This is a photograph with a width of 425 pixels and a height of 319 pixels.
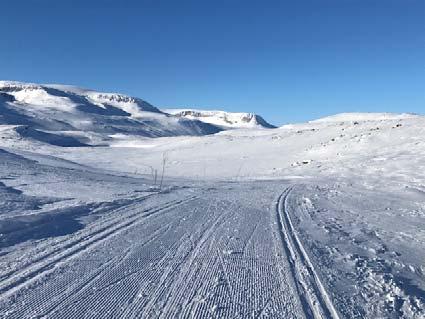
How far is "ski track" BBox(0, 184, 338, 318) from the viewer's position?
23.9 ft

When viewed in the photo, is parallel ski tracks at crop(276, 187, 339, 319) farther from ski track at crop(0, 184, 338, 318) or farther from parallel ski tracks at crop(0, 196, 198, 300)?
parallel ski tracks at crop(0, 196, 198, 300)

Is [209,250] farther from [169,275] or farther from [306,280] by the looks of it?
[306,280]

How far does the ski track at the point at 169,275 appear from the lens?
727 centimetres

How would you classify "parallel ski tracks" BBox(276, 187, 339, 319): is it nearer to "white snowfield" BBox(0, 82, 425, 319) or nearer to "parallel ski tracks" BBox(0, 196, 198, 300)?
"white snowfield" BBox(0, 82, 425, 319)

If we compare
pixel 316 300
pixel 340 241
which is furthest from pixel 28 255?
pixel 340 241

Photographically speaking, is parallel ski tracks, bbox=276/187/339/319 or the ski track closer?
the ski track

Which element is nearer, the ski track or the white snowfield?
the ski track

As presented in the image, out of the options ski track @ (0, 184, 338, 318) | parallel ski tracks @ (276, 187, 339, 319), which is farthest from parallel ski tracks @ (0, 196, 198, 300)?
parallel ski tracks @ (276, 187, 339, 319)

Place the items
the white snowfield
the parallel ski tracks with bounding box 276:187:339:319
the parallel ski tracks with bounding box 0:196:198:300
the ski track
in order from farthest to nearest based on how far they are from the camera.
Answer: the parallel ski tracks with bounding box 0:196:198:300 < the white snowfield < the parallel ski tracks with bounding box 276:187:339:319 < the ski track

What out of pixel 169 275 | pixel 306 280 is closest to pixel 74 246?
pixel 169 275

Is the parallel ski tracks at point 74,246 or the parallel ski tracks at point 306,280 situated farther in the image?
the parallel ski tracks at point 74,246

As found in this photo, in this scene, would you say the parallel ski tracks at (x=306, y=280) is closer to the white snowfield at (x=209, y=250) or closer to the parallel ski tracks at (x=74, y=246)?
the white snowfield at (x=209, y=250)

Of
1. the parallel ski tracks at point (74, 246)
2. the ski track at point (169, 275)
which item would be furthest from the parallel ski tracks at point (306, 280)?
the parallel ski tracks at point (74, 246)

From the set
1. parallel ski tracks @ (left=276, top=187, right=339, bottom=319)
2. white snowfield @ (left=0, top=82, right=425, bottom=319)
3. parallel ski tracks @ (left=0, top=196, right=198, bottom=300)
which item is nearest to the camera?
parallel ski tracks @ (left=276, top=187, right=339, bottom=319)
